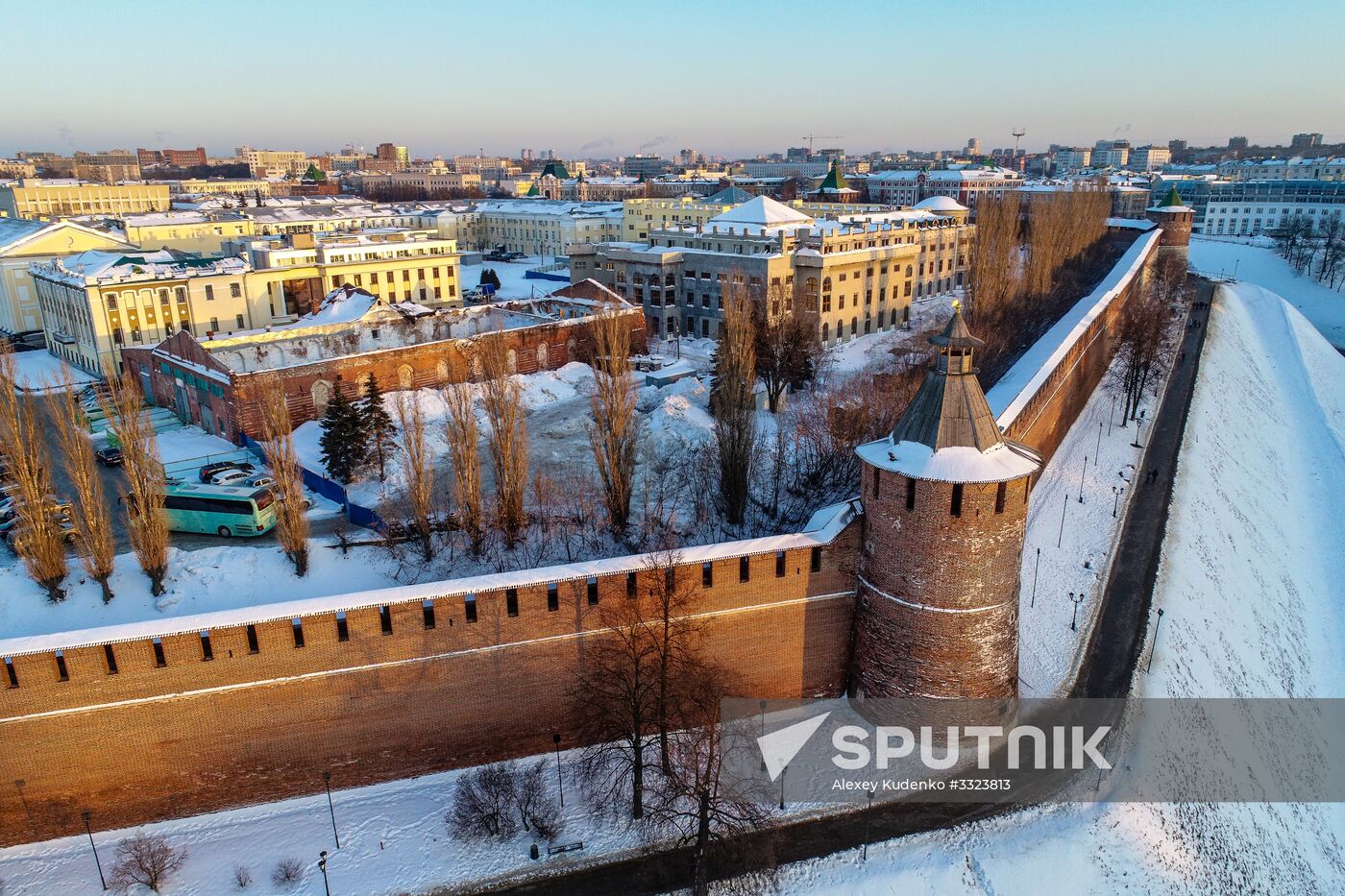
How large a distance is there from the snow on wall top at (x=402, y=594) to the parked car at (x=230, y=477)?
929 centimetres

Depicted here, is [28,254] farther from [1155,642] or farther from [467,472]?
[1155,642]

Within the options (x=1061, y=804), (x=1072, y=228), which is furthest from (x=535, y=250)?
(x=1061, y=804)

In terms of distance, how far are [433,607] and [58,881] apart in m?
7.57

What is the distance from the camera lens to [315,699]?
1590 centimetres

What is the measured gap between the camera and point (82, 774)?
15391 mm

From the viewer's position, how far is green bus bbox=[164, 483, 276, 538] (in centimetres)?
2183

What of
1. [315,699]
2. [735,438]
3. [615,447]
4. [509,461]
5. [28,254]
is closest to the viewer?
[315,699]

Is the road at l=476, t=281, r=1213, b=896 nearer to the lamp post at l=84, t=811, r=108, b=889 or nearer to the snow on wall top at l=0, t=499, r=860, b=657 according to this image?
the snow on wall top at l=0, t=499, r=860, b=657

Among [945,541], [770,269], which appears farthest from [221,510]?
[770,269]

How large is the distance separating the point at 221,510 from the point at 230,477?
4.37 meters

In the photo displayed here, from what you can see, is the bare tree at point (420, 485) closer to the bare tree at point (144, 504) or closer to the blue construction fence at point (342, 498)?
the blue construction fence at point (342, 498)

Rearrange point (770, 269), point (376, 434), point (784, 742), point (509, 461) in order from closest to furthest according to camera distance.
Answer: point (784, 742) → point (509, 461) → point (376, 434) → point (770, 269)

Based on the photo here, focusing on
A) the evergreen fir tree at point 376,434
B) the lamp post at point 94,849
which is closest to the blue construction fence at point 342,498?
the evergreen fir tree at point 376,434

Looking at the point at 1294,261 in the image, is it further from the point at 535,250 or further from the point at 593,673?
the point at 593,673
